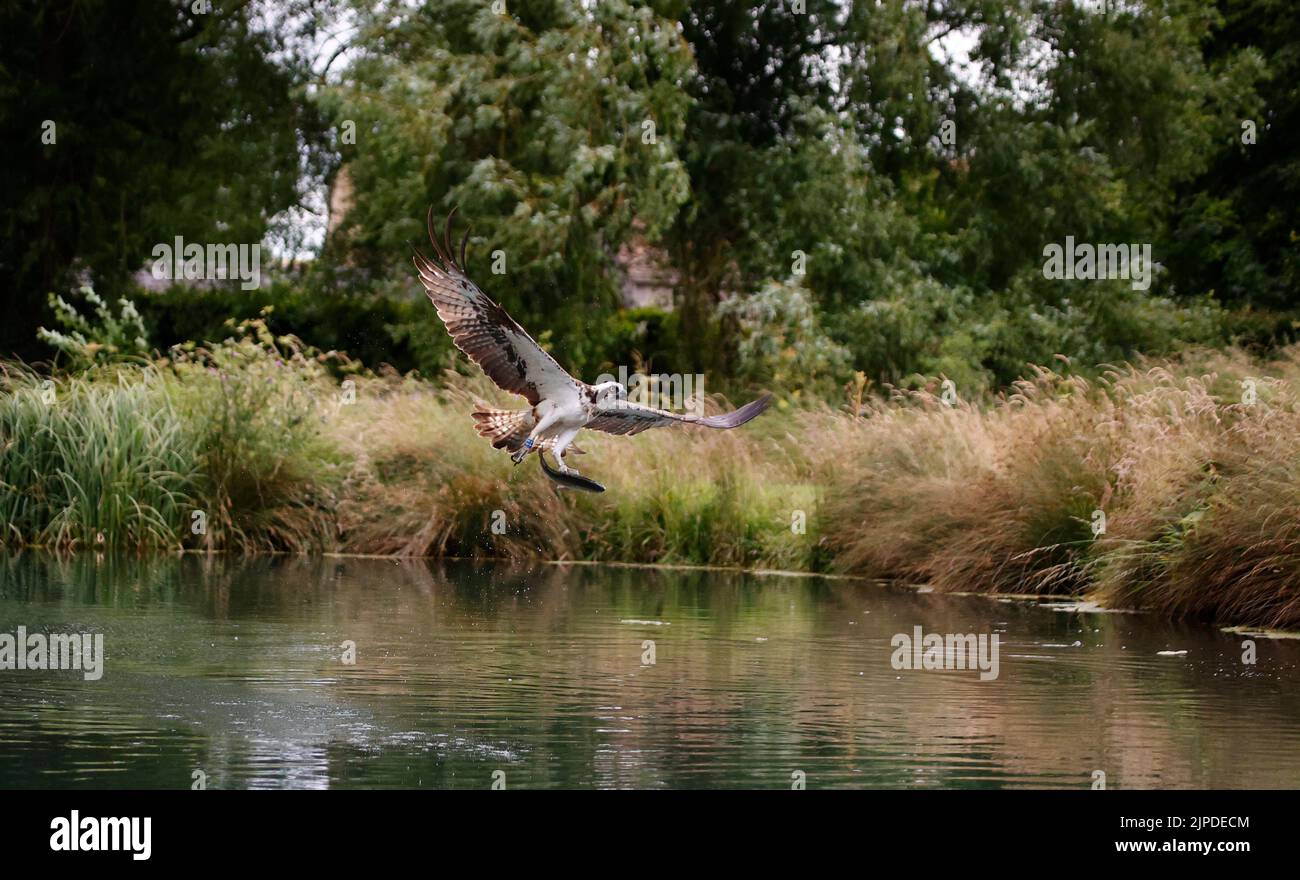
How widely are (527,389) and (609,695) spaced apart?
2909 millimetres

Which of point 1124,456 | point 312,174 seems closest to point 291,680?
point 1124,456

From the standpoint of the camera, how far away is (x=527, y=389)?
43.5ft

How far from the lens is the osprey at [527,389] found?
1245cm

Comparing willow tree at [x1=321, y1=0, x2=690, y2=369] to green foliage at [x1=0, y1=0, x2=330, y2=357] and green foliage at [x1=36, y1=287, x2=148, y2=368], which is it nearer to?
green foliage at [x1=0, y1=0, x2=330, y2=357]

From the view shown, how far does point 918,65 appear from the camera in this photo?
29297 millimetres

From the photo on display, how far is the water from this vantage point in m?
8.78
